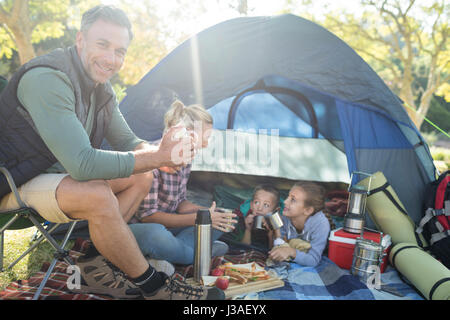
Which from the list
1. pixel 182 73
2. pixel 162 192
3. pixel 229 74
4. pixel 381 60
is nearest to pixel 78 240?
pixel 162 192

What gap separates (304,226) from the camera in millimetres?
2488

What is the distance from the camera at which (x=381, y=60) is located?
1030 cm

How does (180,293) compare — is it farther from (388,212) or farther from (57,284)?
(388,212)

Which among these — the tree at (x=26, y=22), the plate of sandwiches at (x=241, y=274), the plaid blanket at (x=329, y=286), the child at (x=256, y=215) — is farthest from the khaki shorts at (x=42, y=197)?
the tree at (x=26, y=22)

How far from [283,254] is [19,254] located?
1.75 meters

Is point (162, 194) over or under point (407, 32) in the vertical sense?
under

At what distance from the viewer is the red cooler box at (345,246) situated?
226cm

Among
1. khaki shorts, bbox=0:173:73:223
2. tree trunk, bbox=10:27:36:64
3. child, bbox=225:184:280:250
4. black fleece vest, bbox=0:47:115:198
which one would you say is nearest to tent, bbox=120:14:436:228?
child, bbox=225:184:280:250

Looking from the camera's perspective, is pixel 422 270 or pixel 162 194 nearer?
pixel 422 270

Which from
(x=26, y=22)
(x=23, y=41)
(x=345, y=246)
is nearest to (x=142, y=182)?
(x=345, y=246)

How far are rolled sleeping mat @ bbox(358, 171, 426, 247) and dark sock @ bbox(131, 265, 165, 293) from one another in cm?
163

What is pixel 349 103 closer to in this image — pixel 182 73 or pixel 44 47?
pixel 182 73

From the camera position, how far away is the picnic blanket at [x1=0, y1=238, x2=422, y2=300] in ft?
5.85

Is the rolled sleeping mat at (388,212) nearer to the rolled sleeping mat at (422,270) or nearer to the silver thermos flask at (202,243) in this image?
the rolled sleeping mat at (422,270)
